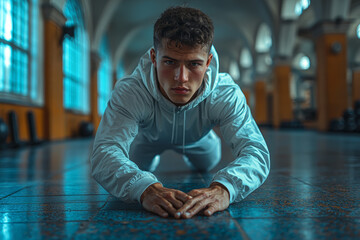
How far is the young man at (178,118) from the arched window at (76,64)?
1165cm

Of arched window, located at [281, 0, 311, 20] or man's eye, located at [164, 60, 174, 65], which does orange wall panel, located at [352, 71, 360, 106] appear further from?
man's eye, located at [164, 60, 174, 65]

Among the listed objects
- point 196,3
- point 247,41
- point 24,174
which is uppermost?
point 196,3

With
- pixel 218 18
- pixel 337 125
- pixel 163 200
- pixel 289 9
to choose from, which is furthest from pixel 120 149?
pixel 218 18

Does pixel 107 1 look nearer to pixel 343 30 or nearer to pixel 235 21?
pixel 235 21

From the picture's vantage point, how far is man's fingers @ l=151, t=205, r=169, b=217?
154 cm

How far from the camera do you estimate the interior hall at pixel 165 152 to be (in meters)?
1.48

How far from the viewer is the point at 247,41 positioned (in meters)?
22.3

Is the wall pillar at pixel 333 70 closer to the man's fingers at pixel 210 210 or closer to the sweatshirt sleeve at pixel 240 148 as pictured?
the sweatshirt sleeve at pixel 240 148

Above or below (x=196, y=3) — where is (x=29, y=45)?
below

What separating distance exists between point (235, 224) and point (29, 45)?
33.4 feet

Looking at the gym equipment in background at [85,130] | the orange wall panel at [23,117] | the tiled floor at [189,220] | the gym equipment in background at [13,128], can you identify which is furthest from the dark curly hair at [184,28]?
the gym equipment in background at [85,130]

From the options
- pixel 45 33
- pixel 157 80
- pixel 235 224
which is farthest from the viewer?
pixel 45 33

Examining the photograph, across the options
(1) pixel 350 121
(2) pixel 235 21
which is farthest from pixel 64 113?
(2) pixel 235 21

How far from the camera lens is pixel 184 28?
1.77 metres
